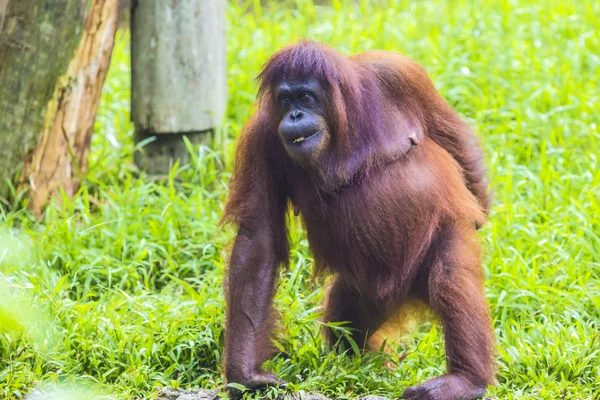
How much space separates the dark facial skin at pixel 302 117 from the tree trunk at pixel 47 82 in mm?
1786

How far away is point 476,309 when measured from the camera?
3.50 m

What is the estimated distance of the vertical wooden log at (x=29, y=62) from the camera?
15.4 feet

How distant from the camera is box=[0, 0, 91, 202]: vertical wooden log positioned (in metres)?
4.71

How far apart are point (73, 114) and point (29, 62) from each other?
1.26 feet

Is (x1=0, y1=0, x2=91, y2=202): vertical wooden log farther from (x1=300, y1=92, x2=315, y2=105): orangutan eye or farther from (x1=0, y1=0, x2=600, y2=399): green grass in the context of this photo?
(x1=300, y1=92, x2=315, y2=105): orangutan eye

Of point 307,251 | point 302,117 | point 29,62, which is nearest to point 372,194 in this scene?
point 302,117

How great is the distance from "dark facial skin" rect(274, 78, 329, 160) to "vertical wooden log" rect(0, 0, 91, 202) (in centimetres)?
178

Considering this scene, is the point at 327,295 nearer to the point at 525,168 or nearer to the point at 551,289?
the point at 551,289

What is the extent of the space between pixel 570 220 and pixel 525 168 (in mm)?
586

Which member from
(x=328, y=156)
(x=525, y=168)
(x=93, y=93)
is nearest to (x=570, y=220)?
(x=525, y=168)

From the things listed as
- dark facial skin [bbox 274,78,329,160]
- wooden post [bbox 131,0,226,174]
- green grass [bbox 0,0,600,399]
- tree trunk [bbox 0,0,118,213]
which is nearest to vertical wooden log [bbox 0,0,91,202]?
tree trunk [bbox 0,0,118,213]

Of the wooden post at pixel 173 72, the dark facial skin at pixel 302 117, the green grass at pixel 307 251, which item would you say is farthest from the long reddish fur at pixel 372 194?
the wooden post at pixel 173 72

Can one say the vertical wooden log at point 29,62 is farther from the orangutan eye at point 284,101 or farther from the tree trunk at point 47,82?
the orangutan eye at point 284,101

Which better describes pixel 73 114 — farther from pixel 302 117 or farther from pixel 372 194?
pixel 372 194
